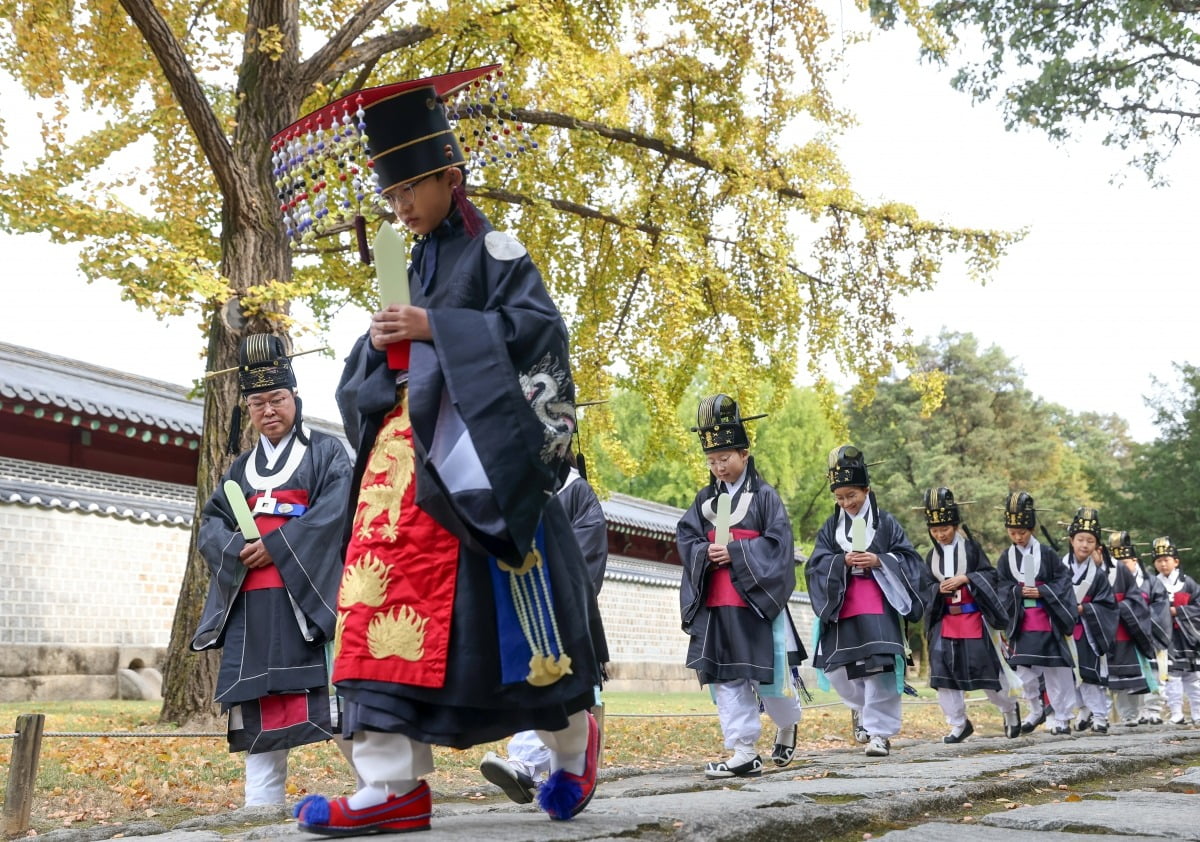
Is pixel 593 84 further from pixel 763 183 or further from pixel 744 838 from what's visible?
pixel 744 838

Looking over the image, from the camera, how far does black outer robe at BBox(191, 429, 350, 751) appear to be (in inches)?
201

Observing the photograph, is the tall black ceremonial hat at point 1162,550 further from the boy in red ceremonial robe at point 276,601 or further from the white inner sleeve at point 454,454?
the white inner sleeve at point 454,454

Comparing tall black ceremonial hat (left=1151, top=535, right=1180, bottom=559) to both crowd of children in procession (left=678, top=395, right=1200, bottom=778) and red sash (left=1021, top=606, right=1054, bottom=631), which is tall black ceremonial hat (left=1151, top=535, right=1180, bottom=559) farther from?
red sash (left=1021, top=606, right=1054, bottom=631)

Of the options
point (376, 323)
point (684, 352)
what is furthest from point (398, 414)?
point (684, 352)

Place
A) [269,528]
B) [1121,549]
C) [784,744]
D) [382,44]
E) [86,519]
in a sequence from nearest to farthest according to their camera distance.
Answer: [269,528] < [784,744] < [382,44] < [86,519] < [1121,549]

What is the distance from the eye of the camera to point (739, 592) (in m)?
7.08

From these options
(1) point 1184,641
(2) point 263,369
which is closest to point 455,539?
(2) point 263,369

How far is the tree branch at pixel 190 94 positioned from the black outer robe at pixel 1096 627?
8.71 meters

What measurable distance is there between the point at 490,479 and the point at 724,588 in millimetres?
4263

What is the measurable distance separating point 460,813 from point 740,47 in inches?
430

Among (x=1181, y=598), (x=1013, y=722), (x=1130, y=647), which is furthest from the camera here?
(x=1181, y=598)

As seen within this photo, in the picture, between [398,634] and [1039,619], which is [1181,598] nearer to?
[1039,619]

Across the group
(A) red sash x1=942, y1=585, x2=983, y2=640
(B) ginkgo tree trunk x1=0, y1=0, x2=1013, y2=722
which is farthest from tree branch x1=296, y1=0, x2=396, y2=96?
(A) red sash x1=942, y1=585, x2=983, y2=640

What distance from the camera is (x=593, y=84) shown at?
36.6 ft
